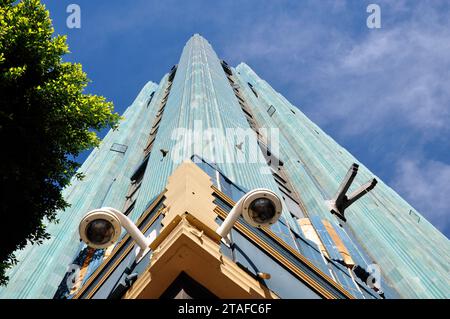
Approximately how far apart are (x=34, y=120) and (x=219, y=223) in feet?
13.2

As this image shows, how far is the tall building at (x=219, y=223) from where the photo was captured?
4758 mm

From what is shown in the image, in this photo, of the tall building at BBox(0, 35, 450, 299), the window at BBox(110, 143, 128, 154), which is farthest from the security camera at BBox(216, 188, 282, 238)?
the window at BBox(110, 143, 128, 154)

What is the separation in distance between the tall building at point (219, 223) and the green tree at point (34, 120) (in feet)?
5.11

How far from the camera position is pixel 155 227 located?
6504 millimetres

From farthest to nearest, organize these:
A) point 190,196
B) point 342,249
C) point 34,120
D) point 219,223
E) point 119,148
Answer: point 119,148 < point 342,249 < point 34,120 < point 219,223 < point 190,196

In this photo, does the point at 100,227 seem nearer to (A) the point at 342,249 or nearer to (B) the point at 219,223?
(B) the point at 219,223

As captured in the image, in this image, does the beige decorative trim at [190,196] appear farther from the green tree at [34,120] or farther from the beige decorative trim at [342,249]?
the beige decorative trim at [342,249]

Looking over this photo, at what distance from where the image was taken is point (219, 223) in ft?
20.9

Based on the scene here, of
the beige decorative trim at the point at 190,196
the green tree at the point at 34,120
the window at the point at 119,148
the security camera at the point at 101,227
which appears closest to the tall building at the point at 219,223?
the beige decorative trim at the point at 190,196

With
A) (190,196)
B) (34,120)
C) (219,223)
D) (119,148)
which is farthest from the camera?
(119,148)

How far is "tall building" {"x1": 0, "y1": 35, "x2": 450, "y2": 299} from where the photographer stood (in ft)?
15.6

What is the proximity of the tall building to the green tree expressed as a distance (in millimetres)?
1558

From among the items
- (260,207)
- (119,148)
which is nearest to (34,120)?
(260,207)

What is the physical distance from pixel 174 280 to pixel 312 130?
93.8ft
